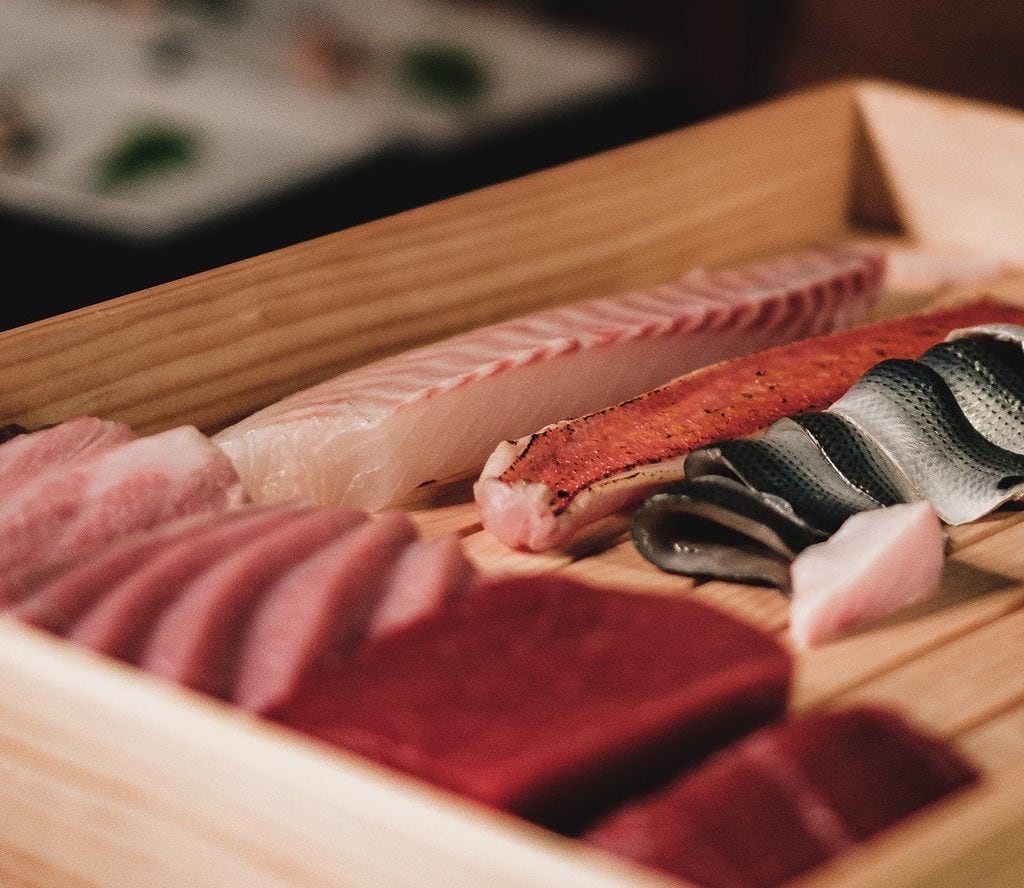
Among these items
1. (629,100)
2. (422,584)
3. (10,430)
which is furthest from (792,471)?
(629,100)

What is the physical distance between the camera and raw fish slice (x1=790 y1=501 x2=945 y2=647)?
1791 mm

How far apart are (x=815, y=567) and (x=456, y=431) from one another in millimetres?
611

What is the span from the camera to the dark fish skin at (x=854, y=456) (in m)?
2.05

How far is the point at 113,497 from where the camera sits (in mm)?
1877

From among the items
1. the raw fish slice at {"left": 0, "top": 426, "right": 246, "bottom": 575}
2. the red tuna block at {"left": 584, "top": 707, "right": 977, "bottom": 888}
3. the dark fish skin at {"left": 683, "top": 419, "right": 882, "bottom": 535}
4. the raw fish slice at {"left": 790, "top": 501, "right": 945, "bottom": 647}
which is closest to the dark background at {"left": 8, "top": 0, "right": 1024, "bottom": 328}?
the raw fish slice at {"left": 0, "top": 426, "right": 246, "bottom": 575}

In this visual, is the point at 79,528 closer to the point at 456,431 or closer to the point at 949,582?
the point at 456,431

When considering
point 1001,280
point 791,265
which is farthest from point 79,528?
point 1001,280

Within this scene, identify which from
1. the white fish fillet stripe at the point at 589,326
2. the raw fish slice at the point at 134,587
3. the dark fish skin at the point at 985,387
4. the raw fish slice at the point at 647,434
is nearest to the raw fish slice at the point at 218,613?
the raw fish slice at the point at 134,587

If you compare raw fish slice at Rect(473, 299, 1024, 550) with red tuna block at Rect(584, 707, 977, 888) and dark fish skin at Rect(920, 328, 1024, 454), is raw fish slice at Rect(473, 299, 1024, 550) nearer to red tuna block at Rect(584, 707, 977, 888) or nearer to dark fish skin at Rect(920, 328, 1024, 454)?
dark fish skin at Rect(920, 328, 1024, 454)

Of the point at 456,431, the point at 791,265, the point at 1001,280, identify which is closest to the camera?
the point at 456,431

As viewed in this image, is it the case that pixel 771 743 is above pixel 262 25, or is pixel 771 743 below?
above

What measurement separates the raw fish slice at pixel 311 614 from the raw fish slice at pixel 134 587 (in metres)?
0.08

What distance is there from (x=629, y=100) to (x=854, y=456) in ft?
6.56

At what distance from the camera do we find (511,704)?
1407mm
